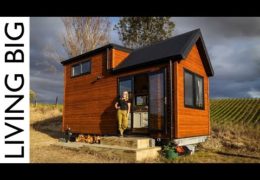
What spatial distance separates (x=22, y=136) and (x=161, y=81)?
644 centimetres

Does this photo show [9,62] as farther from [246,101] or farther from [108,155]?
[246,101]

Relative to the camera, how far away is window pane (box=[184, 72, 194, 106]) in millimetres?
12070

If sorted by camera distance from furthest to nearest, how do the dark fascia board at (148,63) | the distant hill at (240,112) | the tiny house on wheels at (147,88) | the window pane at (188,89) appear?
1. the distant hill at (240,112)
2. the window pane at (188,89)
3. the tiny house on wheels at (147,88)
4. the dark fascia board at (148,63)

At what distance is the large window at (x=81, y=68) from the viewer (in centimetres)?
1587

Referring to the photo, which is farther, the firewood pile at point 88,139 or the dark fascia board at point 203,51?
the firewood pile at point 88,139

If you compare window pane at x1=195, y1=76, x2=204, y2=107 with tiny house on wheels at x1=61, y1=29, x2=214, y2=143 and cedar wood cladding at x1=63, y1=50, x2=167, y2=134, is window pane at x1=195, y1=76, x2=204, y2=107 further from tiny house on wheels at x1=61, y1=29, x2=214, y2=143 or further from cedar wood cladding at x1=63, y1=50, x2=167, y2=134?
cedar wood cladding at x1=63, y1=50, x2=167, y2=134

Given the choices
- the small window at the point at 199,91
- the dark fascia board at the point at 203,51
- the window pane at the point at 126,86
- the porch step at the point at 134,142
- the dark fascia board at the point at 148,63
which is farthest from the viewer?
the small window at the point at 199,91

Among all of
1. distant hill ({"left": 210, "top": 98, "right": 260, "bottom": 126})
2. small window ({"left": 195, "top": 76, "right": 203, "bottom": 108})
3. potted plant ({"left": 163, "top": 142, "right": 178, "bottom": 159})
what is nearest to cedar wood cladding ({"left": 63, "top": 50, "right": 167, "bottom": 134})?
small window ({"left": 195, "top": 76, "right": 203, "bottom": 108})

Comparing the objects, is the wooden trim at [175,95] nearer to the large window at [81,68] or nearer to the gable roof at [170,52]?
the gable roof at [170,52]

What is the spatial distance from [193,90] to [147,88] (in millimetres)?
2214

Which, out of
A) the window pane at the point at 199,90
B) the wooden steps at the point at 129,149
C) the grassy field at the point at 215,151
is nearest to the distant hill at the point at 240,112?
the grassy field at the point at 215,151

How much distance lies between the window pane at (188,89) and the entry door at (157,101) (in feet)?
3.99
